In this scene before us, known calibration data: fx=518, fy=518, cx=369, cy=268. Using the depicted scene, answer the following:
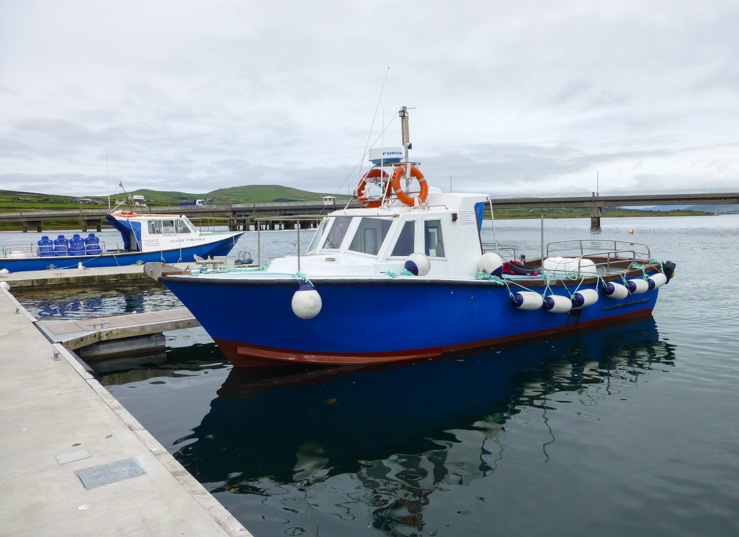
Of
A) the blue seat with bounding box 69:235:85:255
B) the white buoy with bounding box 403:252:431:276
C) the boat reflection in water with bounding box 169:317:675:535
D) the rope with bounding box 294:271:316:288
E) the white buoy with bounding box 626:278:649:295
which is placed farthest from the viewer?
the blue seat with bounding box 69:235:85:255

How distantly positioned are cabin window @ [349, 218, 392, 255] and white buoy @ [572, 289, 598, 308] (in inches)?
173

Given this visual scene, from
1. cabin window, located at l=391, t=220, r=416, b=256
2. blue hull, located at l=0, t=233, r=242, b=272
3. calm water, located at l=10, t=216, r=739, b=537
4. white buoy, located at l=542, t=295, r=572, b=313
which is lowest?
calm water, located at l=10, t=216, r=739, b=537

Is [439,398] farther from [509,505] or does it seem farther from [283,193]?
[283,193]

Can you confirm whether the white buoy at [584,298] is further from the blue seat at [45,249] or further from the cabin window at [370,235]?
the blue seat at [45,249]

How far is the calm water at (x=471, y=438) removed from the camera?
4.59m

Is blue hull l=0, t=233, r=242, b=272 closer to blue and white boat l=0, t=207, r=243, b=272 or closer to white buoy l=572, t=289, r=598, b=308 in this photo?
blue and white boat l=0, t=207, r=243, b=272

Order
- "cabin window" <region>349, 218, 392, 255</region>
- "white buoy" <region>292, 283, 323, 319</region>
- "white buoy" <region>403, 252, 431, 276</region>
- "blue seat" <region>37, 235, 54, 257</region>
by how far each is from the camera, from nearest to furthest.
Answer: "white buoy" <region>292, 283, 323, 319</region>
"white buoy" <region>403, 252, 431, 276</region>
"cabin window" <region>349, 218, 392, 255</region>
"blue seat" <region>37, 235, 54, 257</region>

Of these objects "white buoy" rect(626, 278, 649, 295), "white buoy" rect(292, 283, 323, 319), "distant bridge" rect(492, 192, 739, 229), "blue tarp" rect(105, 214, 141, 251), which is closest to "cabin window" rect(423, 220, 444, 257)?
"white buoy" rect(292, 283, 323, 319)

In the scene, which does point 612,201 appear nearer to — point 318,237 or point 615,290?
point 615,290

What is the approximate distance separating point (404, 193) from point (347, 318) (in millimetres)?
2925

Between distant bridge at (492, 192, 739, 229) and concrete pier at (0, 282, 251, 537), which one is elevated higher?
distant bridge at (492, 192, 739, 229)

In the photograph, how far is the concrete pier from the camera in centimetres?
332

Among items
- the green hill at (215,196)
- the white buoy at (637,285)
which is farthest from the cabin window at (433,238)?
the green hill at (215,196)

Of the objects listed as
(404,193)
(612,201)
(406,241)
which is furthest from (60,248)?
(612,201)
